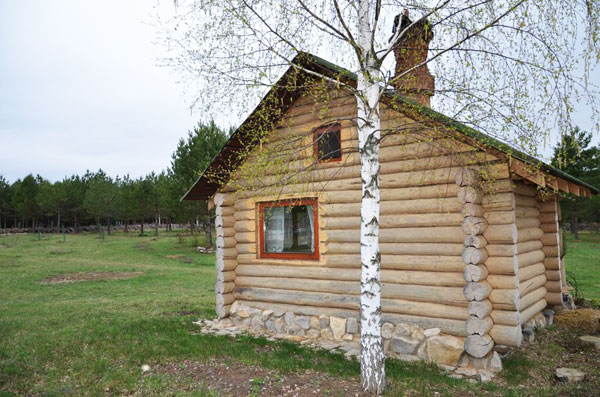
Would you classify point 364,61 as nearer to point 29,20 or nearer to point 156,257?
point 29,20

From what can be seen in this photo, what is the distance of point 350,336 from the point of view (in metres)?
8.41

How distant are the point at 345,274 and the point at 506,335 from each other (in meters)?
3.11

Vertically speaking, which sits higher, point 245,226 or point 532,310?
point 245,226

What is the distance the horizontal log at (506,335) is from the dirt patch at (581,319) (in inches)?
120

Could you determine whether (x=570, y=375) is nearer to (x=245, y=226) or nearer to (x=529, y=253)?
(x=529, y=253)

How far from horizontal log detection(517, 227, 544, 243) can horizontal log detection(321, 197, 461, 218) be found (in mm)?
1882

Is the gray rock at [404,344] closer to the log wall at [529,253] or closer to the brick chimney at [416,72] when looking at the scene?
the log wall at [529,253]

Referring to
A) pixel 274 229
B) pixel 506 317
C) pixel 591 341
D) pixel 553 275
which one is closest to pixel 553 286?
pixel 553 275

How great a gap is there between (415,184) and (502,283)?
2.26 m

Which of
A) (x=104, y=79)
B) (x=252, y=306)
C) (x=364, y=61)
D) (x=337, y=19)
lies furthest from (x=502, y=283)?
(x=104, y=79)

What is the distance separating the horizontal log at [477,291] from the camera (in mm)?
6717

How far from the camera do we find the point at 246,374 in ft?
21.7

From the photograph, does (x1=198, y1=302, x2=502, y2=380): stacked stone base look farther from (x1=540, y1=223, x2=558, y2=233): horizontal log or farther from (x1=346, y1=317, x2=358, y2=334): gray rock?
(x1=540, y1=223, x2=558, y2=233): horizontal log

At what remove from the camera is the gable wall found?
717 centimetres
